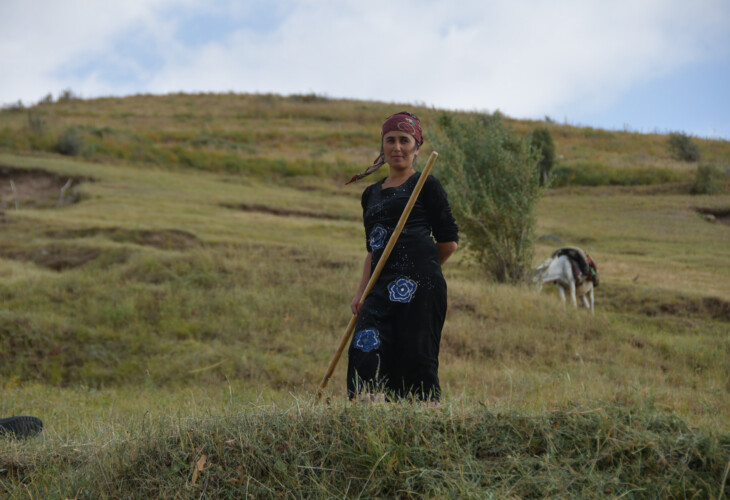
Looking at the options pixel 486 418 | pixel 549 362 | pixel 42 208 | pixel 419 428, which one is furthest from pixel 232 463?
pixel 42 208

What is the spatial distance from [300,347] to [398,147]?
5.60m

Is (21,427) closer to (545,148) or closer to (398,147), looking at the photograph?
(398,147)

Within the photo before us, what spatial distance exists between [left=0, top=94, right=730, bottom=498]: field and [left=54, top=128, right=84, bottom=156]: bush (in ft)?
0.55

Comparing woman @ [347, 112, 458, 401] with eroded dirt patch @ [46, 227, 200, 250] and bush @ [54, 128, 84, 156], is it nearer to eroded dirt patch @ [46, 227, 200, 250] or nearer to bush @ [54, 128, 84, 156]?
eroded dirt patch @ [46, 227, 200, 250]

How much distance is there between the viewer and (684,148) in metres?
35.2

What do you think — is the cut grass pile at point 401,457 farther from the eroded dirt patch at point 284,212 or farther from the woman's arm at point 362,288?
the eroded dirt patch at point 284,212

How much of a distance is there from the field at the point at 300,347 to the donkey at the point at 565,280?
1.29ft

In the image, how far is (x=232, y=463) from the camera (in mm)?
3342

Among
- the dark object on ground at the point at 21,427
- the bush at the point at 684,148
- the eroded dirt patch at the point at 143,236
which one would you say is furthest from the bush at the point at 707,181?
the dark object on ground at the point at 21,427

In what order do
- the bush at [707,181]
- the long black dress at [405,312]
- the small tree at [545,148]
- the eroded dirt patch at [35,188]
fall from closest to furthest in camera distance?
the long black dress at [405,312] < the eroded dirt patch at [35,188] < the bush at [707,181] < the small tree at [545,148]

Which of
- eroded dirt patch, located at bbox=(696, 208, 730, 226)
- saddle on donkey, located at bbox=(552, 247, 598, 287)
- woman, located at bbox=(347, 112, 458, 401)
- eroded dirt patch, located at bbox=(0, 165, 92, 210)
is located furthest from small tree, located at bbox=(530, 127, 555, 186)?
woman, located at bbox=(347, 112, 458, 401)

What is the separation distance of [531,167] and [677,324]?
13.9 feet

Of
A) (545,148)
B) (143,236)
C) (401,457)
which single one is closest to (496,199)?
(143,236)

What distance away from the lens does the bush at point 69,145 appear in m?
29.3
